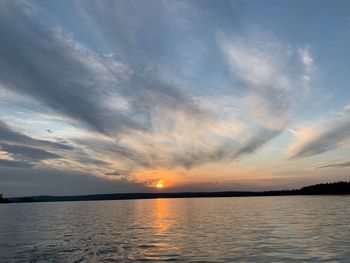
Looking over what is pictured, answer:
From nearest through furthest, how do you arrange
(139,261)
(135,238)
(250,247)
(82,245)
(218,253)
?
(139,261)
(218,253)
(250,247)
(82,245)
(135,238)

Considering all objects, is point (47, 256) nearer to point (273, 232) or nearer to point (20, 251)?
point (20, 251)

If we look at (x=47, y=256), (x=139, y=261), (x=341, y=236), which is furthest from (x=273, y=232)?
(x=47, y=256)

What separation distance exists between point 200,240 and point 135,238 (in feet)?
31.5

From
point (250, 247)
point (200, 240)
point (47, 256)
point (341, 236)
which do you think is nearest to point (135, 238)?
point (200, 240)

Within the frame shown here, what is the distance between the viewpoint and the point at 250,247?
A: 1356 inches

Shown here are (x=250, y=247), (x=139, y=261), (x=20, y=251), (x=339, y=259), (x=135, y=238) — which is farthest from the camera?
(x=135, y=238)

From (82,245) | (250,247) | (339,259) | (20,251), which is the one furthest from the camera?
(82,245)

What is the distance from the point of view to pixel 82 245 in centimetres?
4038

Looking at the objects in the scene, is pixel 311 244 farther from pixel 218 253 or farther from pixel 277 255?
pixel 218 253

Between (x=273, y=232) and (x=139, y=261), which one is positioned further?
(x=273, y=232)

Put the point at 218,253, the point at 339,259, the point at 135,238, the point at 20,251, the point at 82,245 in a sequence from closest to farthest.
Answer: the point at 339,259
the point at 218,253
the point at 20,251
the point at 82,245
the point at 135,238

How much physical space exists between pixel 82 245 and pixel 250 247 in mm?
19772

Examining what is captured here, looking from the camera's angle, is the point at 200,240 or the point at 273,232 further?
the point at 273,232

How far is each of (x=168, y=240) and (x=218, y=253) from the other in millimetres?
11481
